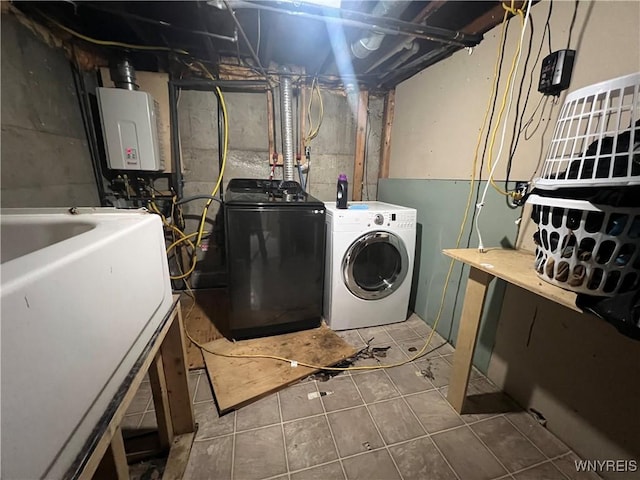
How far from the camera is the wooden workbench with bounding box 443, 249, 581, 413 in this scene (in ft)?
3.04

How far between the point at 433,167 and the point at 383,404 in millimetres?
1632

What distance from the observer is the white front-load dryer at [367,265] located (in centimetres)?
178

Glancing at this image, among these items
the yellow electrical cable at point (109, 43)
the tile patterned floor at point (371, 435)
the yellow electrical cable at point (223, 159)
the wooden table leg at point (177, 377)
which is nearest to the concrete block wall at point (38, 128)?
the yellow electrical cable at point (109, 43)

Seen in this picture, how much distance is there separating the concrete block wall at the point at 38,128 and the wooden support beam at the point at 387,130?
2537mm

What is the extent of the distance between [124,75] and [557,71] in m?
2.70

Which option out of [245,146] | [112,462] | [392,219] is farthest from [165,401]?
[245,146]

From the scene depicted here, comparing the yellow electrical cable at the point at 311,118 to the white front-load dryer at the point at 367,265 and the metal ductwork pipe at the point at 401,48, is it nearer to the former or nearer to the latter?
the metal ductwork pipe at the point at 401,48

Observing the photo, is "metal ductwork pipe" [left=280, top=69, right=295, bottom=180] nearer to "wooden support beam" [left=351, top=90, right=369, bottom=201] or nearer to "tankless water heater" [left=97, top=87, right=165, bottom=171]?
"wooden support beam" [left=351, top=90, right=369, bottom=201]

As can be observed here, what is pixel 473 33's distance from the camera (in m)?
1.54

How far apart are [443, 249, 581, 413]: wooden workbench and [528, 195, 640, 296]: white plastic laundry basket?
95 mm

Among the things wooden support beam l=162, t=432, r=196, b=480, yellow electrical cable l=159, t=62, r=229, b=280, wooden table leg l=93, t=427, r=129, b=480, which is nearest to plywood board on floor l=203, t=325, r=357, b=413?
wooden support beam l=162, t=432, r=196, b=480

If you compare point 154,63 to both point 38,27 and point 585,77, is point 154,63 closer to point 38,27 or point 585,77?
point 38,27

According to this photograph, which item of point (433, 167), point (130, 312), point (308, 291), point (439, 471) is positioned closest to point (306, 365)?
point (308, 291)

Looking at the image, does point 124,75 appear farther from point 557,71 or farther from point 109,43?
point 557,71
